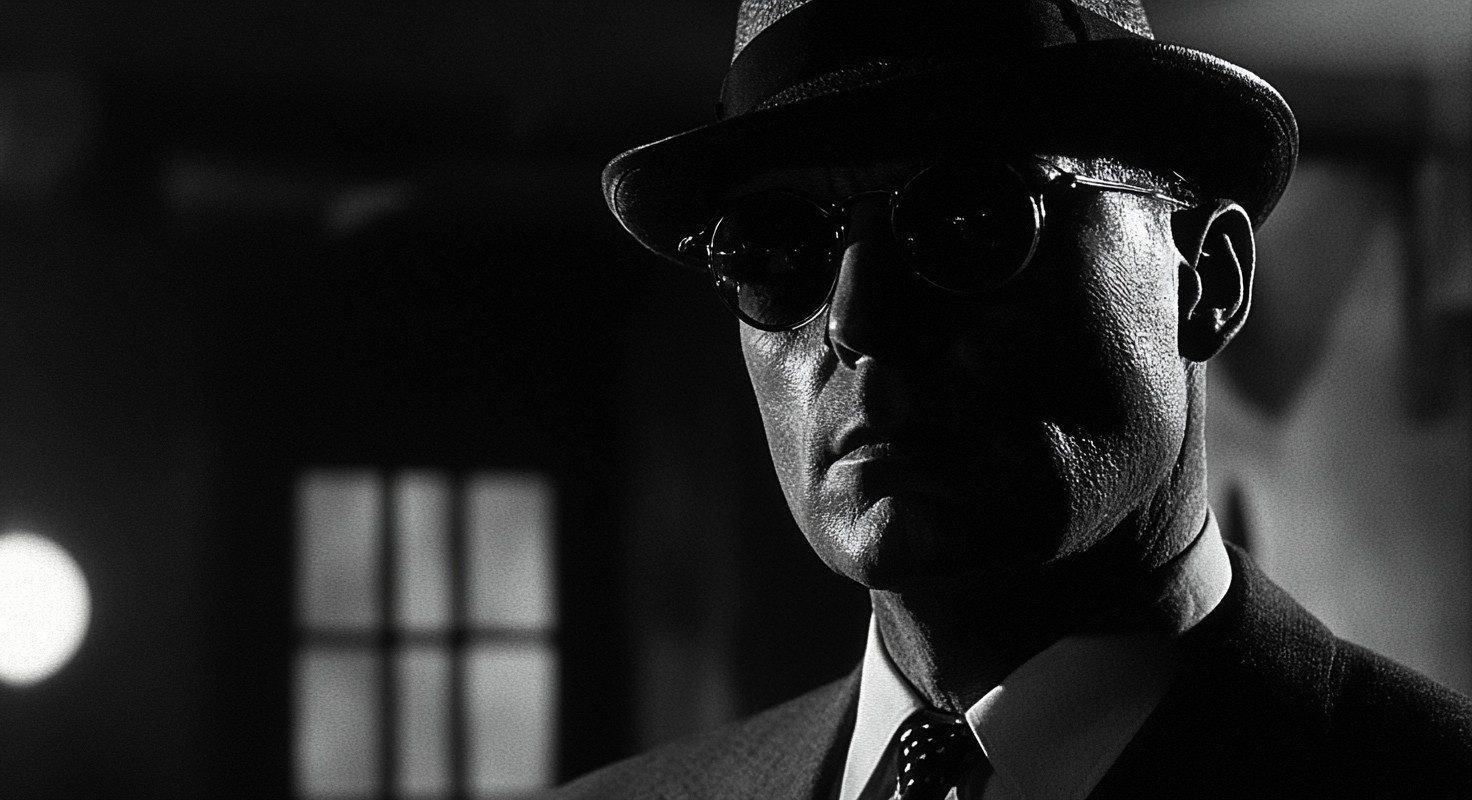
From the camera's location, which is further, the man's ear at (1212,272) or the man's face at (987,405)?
the man's ear at (1212,272)

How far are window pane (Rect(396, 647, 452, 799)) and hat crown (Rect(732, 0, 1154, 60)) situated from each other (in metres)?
4.43

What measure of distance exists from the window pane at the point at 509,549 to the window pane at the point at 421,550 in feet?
0.28

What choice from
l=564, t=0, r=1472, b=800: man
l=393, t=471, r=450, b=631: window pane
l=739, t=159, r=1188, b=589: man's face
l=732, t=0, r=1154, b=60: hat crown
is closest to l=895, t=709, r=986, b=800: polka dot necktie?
l=564, t=0, r=1472, b=800: man

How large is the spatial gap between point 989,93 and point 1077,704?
0.40 meters

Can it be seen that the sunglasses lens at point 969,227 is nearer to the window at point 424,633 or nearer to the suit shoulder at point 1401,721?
the suit shoulder at point 1401,721

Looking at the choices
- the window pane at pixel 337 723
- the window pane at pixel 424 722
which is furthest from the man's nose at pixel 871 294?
the window pane at pixel 424 722

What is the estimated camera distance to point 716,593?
4961 mm

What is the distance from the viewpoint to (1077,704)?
3.64 ft

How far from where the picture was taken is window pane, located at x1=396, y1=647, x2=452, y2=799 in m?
5.37

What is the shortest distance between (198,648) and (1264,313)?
3.20 metres

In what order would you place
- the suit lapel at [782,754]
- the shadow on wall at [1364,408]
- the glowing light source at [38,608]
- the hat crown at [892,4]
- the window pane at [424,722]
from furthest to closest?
1. the window pane at [424,722]
2. the glowing light source at [38,608]
3. the shadow on wall at [1364,408]
4. the suit lapel at [782,754]
5. the hat crown at [892,4]

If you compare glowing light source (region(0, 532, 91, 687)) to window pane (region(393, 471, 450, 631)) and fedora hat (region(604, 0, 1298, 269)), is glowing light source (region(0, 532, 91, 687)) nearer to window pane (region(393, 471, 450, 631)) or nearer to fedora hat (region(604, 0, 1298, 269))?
window pane (region(393, 471, 450, 631))

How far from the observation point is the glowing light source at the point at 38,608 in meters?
4.80

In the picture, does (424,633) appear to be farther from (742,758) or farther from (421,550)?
(742,758)
